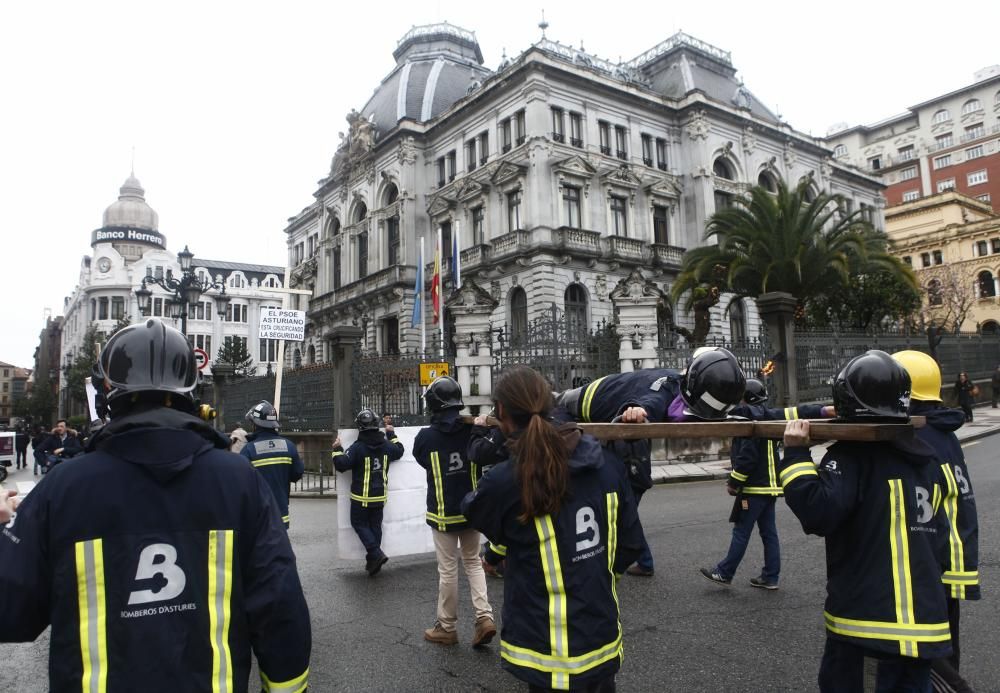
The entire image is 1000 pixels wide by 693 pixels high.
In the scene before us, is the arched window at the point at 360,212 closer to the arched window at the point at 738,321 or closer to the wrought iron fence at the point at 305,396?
the arched window at the point at 738,321

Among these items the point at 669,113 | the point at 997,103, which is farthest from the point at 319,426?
the point at 997,103

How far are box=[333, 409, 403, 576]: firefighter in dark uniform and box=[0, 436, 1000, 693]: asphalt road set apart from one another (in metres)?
0.43

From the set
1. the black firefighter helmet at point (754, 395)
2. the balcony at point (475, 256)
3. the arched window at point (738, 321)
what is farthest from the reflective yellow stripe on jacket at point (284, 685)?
the arched window at point (738, 321)

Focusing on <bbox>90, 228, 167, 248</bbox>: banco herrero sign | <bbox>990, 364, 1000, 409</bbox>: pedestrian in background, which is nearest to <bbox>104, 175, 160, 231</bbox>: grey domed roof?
<bbox>90, 228, 167, 248</bbox>: banco herrero sign

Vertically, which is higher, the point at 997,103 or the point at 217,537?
the point at 997,103

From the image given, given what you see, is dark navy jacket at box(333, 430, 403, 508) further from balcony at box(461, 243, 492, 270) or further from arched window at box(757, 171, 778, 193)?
arched window at box(757, 171, 778, 193)

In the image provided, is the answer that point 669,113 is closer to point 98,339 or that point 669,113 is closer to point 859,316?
point 859,316

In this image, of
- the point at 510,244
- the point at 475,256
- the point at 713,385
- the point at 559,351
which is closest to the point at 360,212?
the point at 475,256

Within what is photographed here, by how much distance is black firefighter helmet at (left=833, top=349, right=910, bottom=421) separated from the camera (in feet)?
8.80

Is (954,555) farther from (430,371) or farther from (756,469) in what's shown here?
(430,371)

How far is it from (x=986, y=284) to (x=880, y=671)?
208 feet

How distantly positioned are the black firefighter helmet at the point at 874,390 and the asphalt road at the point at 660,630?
2.00 meters

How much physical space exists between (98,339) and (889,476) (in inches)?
2496

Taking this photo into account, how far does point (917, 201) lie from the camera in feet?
196
